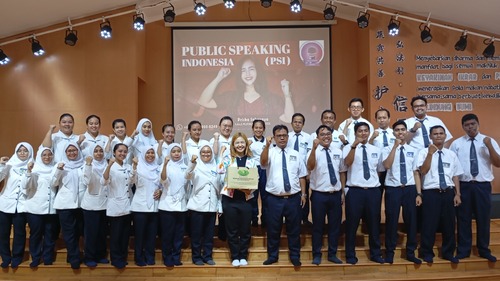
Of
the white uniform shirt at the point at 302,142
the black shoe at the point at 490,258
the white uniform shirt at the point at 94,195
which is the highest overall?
the white uniform shirt at the point at 302,142

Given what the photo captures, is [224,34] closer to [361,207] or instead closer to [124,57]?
[124,57]

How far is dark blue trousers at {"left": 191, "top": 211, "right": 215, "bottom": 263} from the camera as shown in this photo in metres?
4.57

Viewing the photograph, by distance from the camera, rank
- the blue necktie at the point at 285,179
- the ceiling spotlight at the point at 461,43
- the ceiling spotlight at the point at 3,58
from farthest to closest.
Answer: the ceiling spotlight at the point at 461,43 → the ceiling spotlight at the point at 3,58 → the blue necktie at the point at 285,179

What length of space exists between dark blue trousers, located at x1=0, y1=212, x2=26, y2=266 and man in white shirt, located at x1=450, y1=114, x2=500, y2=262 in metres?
4.80

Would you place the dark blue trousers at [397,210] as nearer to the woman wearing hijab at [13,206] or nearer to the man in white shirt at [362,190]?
the man in white shirt at [362,190]

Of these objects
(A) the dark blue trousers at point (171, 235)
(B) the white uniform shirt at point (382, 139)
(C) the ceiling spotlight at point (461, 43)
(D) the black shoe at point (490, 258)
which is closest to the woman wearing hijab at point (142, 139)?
(A) the dark blue trousers at point (171, 235)

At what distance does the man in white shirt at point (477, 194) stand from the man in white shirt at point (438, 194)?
0.38 feet

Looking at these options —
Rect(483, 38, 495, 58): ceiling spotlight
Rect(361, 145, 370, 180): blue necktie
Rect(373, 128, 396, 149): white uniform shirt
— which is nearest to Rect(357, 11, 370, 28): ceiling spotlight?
Rect(483, 38, 495, 58): ceiling spotlight

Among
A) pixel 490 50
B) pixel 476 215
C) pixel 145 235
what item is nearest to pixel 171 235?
pixel 145 235

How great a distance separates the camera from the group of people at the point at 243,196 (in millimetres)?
4480

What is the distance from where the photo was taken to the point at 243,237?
4559 millimetres

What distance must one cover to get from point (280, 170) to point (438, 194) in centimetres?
172

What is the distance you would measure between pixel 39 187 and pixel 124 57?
3.52 m

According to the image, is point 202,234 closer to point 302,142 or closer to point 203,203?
point 203,203
